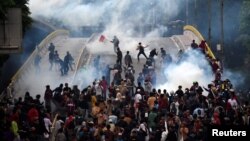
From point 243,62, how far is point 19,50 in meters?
48.9

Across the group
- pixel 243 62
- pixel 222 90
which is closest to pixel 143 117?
pixel 222 90

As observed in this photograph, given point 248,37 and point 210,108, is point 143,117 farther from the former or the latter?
point 248,37

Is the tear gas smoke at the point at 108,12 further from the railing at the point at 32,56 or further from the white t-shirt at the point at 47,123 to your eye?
the white t-shirt at the point at 47,123

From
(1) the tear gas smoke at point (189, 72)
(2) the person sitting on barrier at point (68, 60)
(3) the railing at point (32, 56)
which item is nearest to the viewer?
(3) the railing at point (32, 56)

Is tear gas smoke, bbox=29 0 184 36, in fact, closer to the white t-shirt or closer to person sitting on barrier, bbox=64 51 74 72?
person sitting on barrier, bbox=64 51 74 72

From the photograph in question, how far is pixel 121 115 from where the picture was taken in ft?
91.8

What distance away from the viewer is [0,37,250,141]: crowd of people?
83.3 ft

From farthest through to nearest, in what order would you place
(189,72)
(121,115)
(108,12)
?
(108,12) < (189,72) < (121,115)

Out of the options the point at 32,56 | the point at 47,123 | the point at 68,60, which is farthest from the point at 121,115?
the point at 32,56

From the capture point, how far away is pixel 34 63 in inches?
1718

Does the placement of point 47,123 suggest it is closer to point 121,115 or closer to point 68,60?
point 121,115

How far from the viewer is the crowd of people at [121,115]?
83.3 ft

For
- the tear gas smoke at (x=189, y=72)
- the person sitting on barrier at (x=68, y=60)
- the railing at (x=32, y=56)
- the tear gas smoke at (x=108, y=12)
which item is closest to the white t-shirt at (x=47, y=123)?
the railing at (x=32, y=56)

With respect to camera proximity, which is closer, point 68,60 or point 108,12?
point 68,60
